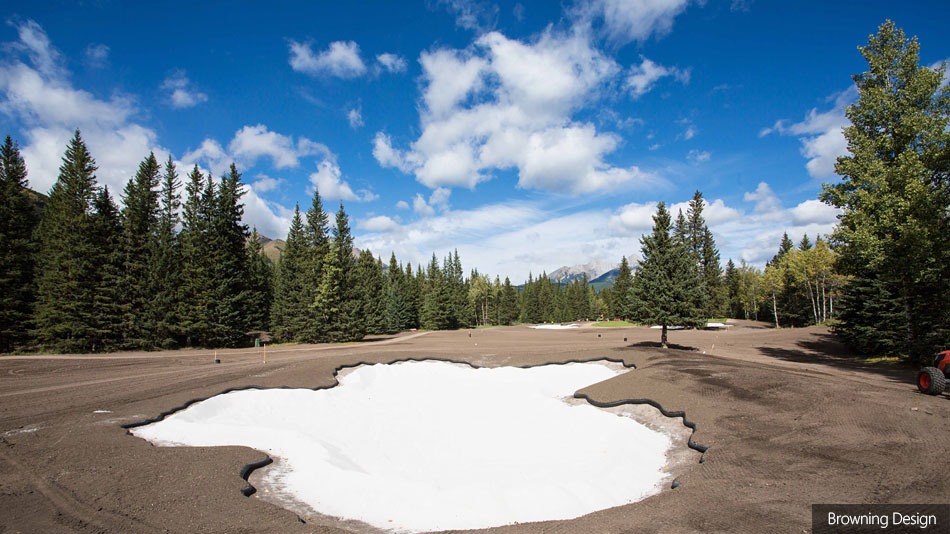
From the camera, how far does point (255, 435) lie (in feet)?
36.5

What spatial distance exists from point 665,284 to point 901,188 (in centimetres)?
1194

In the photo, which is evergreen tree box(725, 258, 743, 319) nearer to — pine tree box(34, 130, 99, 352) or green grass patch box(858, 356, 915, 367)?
green grass patch box(858, 356, 915, 367)

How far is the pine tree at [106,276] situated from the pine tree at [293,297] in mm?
13916

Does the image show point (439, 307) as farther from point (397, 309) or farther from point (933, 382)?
point (933, 382)

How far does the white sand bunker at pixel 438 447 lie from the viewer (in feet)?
26.0

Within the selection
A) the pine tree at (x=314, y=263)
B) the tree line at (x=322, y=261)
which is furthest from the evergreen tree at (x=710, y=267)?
the pine tree at (x=314, y=263)

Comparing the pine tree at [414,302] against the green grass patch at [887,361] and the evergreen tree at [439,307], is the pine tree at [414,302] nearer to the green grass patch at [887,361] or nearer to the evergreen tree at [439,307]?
the evergreen tree at [439,307]

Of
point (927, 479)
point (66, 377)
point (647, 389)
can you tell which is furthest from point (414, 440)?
point (66, 377)

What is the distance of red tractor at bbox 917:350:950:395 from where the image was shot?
1124 cm

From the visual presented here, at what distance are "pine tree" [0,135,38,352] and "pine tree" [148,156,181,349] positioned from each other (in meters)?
7.73

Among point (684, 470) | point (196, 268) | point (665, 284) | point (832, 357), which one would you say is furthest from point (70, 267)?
point (832, 357)

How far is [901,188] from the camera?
1870cm

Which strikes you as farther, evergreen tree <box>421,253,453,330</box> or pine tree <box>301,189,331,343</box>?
evergreen tree <box>421,253,453,330</box>

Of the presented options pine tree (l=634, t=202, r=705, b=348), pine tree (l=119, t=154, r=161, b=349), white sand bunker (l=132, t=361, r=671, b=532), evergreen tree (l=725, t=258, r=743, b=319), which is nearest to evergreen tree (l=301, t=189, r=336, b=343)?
pine tree (l=119, t=154, r=161, b=349)
